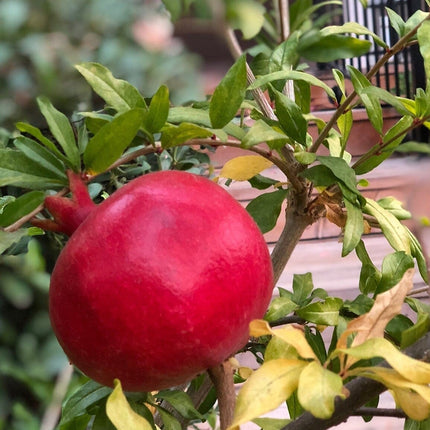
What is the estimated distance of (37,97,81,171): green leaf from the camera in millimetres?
401

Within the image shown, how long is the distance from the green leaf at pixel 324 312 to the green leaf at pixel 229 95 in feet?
0.56

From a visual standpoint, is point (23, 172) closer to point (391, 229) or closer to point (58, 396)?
point (391, 229)

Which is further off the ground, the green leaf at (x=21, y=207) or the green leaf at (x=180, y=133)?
the green leaf at (x=180, y=133)

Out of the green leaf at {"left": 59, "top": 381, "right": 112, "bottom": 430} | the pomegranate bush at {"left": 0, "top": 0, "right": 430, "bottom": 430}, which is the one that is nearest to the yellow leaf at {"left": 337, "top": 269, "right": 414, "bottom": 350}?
the pomegranate bush at {"left": 0, "top": 0, "right": 430, "bottom": 430}

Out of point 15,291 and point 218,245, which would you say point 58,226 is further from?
point 15,291

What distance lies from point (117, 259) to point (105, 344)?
1.8 inches

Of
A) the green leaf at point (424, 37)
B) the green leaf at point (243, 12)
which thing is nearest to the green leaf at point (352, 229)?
the green leaf at point (424, 37)

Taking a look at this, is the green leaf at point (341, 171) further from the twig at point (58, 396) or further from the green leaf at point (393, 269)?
the twig at point (58, 396)

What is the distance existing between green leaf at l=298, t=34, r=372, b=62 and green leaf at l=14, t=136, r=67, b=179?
180 millimetres

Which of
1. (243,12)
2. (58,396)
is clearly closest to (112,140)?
(243,12)

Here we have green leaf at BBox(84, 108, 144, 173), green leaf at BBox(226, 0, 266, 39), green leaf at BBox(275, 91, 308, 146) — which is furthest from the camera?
green leaf at BBox(275, 91, 308, 146)

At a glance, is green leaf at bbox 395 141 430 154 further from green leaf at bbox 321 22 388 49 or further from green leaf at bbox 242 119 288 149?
green leaf at bbox 321 22 388 49

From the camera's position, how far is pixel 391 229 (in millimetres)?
521

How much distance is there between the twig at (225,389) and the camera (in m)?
0.39
